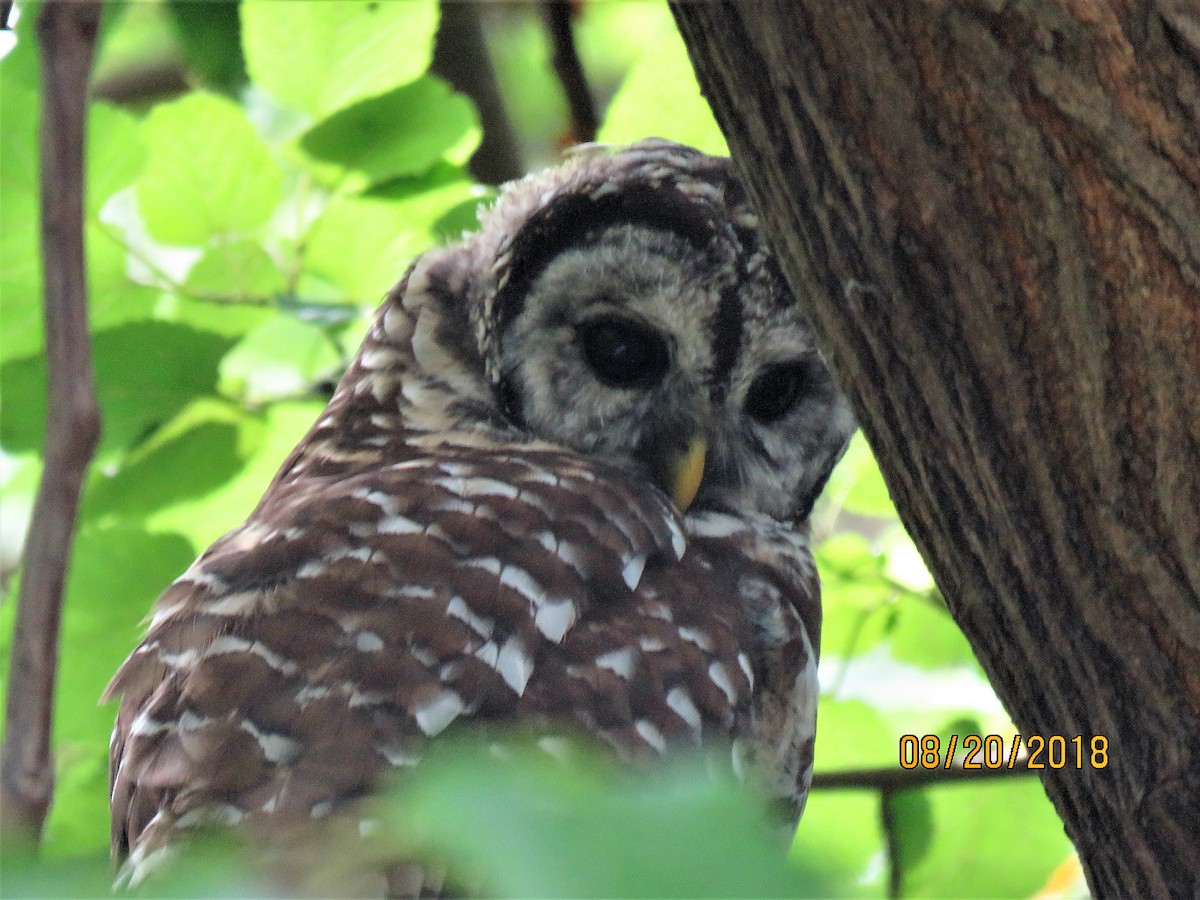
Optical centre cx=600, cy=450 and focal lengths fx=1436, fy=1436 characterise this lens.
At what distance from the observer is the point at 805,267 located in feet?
3.81

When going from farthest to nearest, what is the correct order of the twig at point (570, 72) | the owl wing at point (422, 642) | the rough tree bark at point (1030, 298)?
the twig at point (570, 72) < the owl wing at point (422, 642) < the rough tree bark at point (1030, 298)

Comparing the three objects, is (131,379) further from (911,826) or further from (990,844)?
(990,844)

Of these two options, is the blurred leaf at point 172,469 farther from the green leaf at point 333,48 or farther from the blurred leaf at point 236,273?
the green leaf at point 333,48

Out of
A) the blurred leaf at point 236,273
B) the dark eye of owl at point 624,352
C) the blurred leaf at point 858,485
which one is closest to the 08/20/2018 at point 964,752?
the blurred leaf at point 858,485

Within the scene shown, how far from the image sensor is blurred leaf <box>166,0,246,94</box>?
7.93 feet

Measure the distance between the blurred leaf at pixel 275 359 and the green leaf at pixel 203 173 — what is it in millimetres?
156

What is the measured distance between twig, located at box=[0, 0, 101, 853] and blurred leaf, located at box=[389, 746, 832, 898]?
0.98 ft

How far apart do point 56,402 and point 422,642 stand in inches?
26.9

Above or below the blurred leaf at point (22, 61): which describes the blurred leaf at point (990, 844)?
below

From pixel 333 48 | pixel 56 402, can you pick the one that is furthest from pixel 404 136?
pixel 56 402

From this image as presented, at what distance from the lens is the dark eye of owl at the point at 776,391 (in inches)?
81.0

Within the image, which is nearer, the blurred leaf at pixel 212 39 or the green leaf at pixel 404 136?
the green leaf at pixel 404 136

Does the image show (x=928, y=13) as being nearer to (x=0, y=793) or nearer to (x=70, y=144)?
(x=70, y=144)

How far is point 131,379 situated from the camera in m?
1.98
